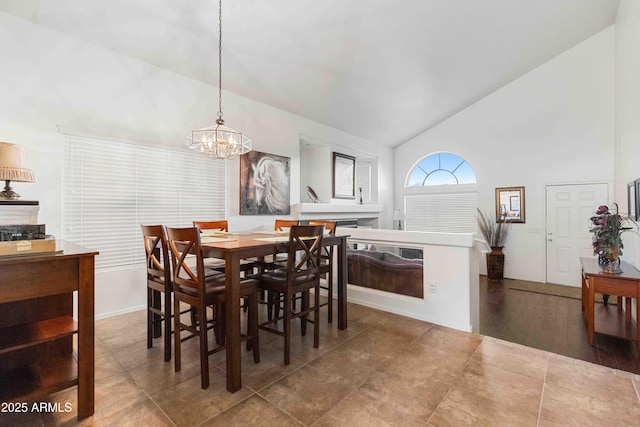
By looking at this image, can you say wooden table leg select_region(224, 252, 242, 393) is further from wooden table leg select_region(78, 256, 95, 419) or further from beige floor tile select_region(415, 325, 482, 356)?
beige floor tile select_region(415, 325, 482, 356)

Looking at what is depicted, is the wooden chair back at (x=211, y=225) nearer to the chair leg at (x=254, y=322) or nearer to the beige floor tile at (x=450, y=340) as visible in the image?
the chair leg at (x=254, y=322)

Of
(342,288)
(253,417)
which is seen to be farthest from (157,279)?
(342,288)

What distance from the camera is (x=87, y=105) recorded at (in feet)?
9.92

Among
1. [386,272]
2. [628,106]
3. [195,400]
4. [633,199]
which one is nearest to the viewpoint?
[195,400]

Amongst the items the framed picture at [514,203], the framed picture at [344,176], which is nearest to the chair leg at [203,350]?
the framed picture at [344,176]

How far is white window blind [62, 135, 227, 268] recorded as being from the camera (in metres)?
2.99

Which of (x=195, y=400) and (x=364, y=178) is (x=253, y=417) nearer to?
(x=195, y=400)

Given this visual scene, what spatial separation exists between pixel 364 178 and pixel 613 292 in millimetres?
4937

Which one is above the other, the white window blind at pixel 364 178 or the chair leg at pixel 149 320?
the white window blind at pixel 364 178

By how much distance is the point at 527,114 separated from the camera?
237 inches

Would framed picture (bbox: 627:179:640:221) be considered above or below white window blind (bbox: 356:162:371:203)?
below

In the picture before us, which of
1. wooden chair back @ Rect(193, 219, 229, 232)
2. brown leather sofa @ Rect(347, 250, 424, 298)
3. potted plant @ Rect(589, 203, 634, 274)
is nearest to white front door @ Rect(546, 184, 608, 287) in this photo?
potted plant @ Rect(589, 203, 634, 274)

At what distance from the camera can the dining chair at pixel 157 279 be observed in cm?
217

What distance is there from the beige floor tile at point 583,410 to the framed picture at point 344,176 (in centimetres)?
474
